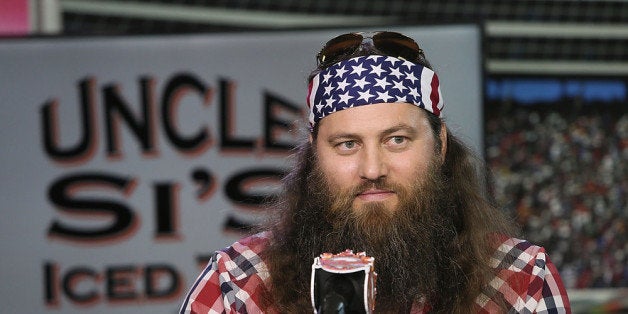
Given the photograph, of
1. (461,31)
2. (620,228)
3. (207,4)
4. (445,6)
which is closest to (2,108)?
(461,31)

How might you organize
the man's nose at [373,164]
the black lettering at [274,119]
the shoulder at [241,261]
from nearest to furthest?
the man's nose at [373,164] < the shoulder at [241,261] < the black lettering at [274,119]

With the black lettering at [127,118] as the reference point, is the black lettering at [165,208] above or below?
below

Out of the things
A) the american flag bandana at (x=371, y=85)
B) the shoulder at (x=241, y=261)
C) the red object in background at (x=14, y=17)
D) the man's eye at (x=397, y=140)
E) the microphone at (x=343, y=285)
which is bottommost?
the shoulder at (x=241, y=261)

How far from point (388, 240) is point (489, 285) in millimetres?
190

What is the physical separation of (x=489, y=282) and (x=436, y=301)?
0.32 ft

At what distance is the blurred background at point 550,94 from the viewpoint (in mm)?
8766

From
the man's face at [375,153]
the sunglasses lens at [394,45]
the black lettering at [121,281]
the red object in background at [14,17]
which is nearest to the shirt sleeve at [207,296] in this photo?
the man's face at [375,153]

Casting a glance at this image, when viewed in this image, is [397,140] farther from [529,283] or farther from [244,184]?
[244,184]

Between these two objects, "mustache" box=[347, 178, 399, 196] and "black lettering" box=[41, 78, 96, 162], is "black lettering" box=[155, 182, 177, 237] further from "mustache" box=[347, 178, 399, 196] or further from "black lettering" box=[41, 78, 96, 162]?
"mustache" box=[347, 178, 399, 196]

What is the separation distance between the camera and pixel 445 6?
9.20 metres

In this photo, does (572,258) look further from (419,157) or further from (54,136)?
(419,157)

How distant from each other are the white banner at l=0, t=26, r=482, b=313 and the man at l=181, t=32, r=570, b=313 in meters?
1.60

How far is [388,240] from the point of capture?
5.99ft

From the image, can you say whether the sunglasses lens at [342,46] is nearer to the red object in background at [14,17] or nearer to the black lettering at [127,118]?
the black lettering at [127,118]
